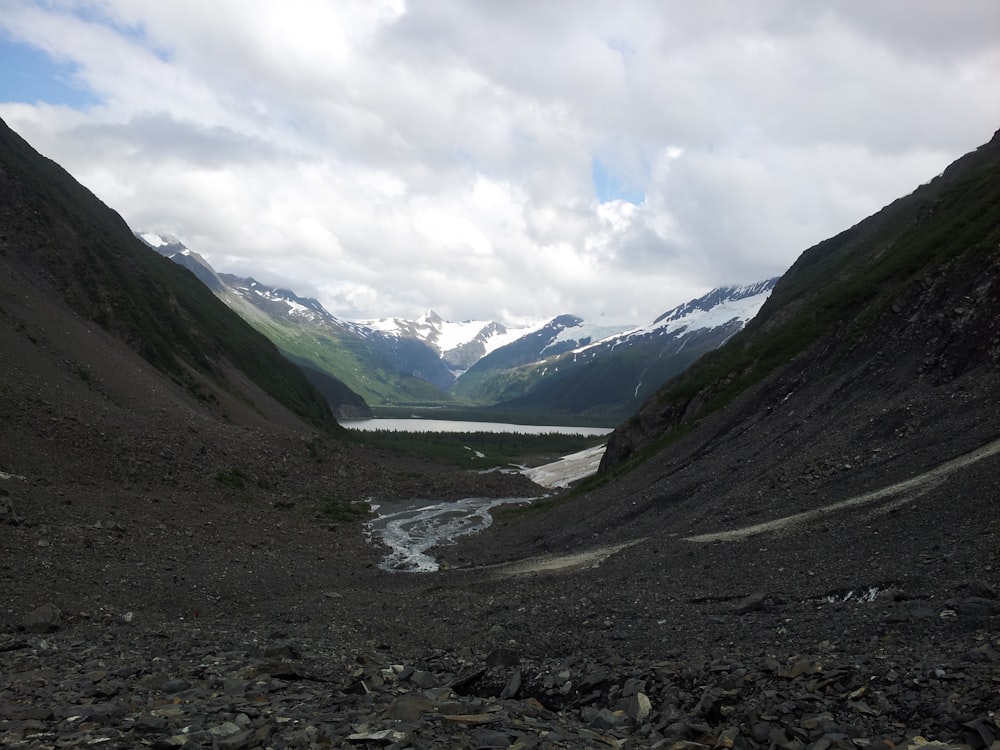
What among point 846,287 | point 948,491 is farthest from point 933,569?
point 846,287

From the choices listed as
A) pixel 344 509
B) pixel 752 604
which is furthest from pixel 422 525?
pixel 752 604

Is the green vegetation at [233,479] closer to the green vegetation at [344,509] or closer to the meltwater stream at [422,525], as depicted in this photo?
the green vegetation at [344,509]

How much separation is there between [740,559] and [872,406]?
18.1m

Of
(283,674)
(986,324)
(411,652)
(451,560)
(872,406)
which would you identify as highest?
(986,324)

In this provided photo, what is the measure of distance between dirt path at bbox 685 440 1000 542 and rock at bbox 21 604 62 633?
75.4 ft

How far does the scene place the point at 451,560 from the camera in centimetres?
4519

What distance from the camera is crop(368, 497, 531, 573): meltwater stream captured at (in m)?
46.1

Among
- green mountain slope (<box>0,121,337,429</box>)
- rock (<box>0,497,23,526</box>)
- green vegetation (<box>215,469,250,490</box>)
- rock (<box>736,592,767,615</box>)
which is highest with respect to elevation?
green mountain slope (<box>0,121,337,429</box>)

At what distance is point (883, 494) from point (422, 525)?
144ft

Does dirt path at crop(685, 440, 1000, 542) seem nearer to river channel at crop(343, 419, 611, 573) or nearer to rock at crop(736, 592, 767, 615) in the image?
rock at crop(736, 592, 767, 615)

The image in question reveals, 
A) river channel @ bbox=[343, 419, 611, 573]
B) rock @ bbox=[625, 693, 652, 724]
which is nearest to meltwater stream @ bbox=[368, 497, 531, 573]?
river channel @ bbox=[343, 419, 611, 573]

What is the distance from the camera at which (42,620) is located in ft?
62.5

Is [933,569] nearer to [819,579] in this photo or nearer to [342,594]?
[819,579]

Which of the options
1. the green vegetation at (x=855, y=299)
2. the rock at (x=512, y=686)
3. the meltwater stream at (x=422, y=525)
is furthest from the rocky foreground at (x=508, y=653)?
the green vegetation at (x=855, y=299)
